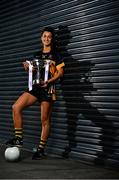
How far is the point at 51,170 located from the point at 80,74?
202 centimetres

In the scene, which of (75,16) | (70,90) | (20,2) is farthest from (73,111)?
(20,2)

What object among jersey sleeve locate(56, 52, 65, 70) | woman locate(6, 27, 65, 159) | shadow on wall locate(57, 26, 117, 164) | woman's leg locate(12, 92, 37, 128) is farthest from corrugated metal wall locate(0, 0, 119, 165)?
woman's leg locate(12, 92, 37, 128)

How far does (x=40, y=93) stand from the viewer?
674cm

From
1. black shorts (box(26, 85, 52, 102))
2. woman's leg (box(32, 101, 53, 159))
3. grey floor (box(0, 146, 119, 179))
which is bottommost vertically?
grey floor (box(0, 146, 119, 179))

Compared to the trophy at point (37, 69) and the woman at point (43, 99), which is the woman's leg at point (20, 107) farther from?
the trophy at point (37, 69)

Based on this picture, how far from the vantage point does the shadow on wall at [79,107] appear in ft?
20.6

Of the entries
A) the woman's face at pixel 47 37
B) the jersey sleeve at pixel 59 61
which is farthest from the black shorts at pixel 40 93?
the woman's face at pixel 47 37

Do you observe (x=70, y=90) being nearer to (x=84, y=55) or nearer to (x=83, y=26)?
(x=84, y=55)

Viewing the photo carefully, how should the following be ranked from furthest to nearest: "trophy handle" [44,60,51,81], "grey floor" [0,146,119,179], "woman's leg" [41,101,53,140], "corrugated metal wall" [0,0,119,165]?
"woman's leg" [41,101,53,140] → "trophy handle" [44,60,51,81] → "corrugated metal wall" [0,0,119,165] → "grey floor" [0,146,119,179]

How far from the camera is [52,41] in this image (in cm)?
695

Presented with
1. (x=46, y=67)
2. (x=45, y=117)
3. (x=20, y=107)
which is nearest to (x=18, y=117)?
A: (x=20, y=107)

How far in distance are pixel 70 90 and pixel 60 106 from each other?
46 cm

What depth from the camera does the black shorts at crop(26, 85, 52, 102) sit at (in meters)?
6.68

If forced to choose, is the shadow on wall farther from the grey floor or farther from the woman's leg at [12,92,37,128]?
the woman's leg at [12,92,37,128]
